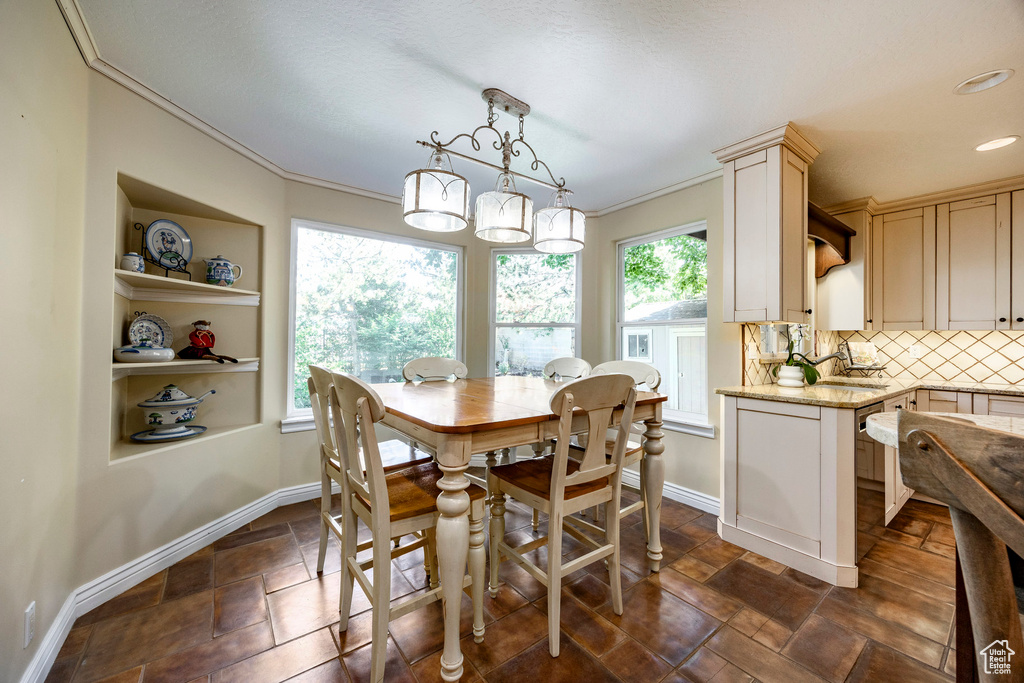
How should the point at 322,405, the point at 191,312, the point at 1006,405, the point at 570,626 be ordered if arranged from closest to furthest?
the point at 570,626 < the point at 322,405 < the point at 191,312 < the point at 1006,405

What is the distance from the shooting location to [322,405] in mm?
1760

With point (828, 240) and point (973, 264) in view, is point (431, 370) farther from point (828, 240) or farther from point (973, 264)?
point (973, 264)

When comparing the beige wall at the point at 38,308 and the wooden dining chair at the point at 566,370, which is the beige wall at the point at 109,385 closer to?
the beige wall at the point at 38,308

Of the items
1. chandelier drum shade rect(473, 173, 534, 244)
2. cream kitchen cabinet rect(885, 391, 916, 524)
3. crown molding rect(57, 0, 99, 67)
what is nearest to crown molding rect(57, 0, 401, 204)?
crown molding rect(57, 0, 99, 67)

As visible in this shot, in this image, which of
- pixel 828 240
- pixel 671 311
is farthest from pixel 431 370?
pixel 828 240

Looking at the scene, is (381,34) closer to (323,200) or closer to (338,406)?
(338,406)

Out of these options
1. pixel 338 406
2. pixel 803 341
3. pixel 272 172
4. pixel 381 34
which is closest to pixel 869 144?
pixel 803 341

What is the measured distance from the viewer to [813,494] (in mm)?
2029

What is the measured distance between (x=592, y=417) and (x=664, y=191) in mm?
2375

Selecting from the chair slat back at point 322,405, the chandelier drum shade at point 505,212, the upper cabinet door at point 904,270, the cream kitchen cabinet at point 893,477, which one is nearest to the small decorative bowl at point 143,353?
the chair slat back at point 322,405

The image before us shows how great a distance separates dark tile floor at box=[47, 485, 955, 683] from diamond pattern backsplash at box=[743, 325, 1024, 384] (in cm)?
132

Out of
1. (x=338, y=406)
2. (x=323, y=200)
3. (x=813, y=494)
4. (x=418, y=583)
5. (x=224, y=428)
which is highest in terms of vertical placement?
(x=323, y=200)

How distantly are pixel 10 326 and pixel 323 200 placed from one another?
83.3 inches

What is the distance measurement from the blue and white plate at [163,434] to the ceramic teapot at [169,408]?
0.05 m
